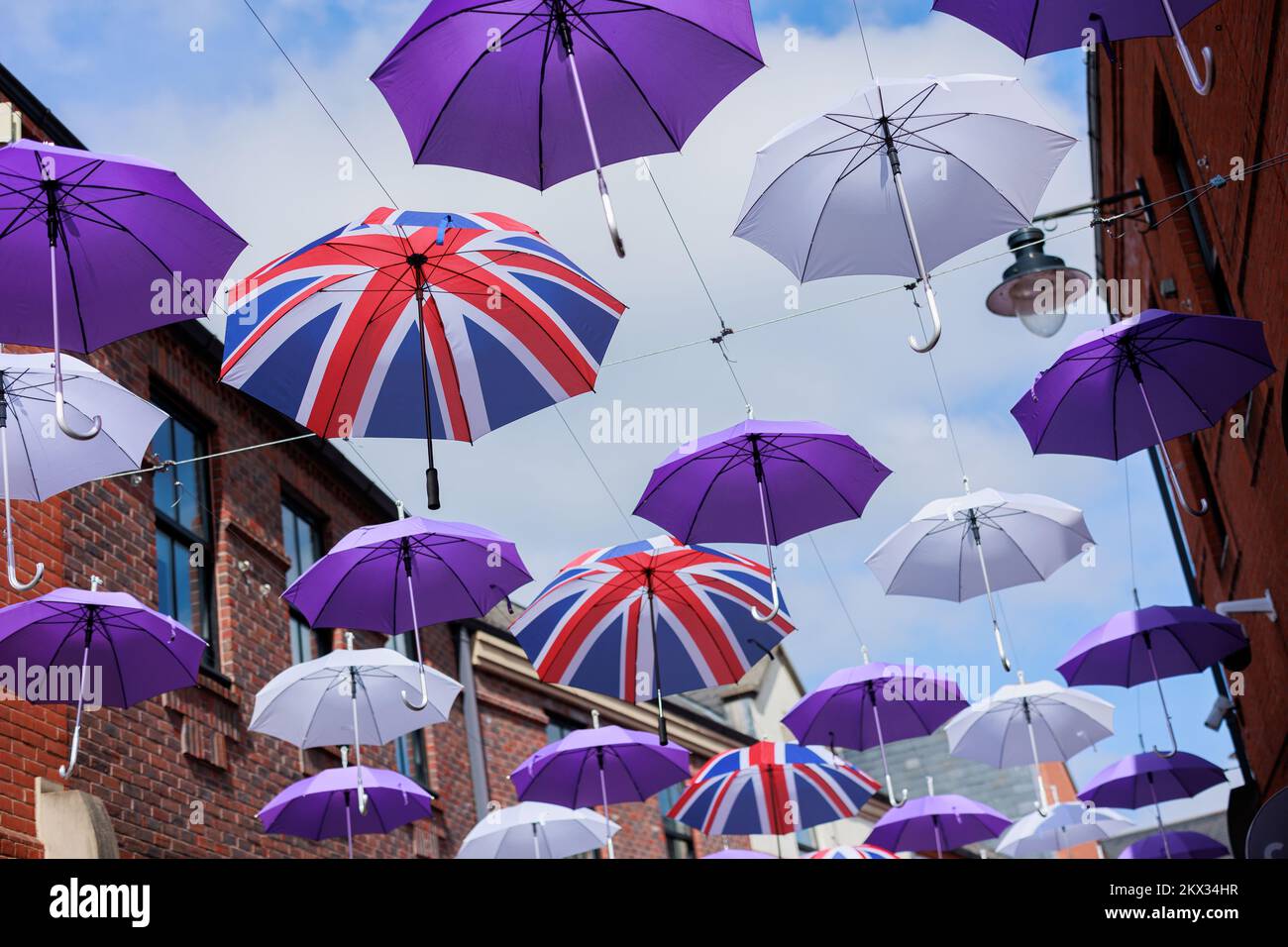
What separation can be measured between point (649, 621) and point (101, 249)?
223 inches

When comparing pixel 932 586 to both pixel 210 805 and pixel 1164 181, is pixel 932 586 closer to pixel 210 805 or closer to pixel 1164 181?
pixel 1164 181

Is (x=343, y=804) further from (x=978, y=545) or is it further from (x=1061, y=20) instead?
(x=1061, y=20)

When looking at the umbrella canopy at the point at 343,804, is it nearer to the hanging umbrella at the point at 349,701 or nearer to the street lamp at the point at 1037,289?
the hanging umbrella at the point at 349,701

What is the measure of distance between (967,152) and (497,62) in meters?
2.79

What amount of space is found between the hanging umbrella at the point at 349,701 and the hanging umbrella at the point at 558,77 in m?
5.12

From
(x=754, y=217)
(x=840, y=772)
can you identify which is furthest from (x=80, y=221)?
(x=840, y=772)

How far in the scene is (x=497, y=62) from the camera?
22.4ft

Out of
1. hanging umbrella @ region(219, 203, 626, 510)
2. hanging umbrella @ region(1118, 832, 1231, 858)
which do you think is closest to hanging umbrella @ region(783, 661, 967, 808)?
hanging umbrella @ region(1118, 832, 1231, 858)

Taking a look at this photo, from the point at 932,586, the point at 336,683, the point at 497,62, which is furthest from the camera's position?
the point at 932,586

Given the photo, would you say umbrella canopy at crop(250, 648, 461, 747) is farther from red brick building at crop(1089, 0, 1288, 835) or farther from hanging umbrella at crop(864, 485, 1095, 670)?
red brick building at crop(1089, 0, 1288, 835)

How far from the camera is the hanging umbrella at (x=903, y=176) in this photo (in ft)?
25.2

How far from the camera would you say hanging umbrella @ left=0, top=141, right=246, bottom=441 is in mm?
6754

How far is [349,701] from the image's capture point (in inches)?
444
